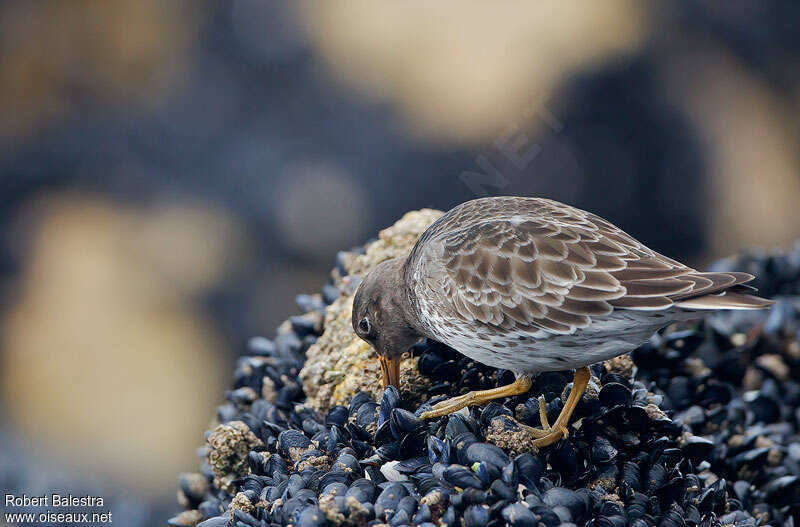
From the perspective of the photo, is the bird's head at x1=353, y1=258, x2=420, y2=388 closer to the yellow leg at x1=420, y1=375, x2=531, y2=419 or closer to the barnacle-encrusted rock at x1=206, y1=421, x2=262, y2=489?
the yellow leg at x1=420, y1=375, x2=531, y2=419

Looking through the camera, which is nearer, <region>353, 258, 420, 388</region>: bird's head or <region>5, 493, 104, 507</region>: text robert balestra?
<region>353, 258, 420, 388</region>: bird's head

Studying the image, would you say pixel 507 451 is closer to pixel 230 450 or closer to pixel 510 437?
pixel 510 437

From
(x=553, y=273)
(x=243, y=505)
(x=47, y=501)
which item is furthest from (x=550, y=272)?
(x=47, y=501)

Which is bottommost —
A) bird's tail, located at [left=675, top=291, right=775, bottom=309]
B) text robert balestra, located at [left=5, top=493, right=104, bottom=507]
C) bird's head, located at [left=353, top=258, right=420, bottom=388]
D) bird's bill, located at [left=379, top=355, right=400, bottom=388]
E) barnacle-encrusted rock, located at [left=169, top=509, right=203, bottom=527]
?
barnacle-encrusted rock, located at [left=169, top=509, right=203, bottom=527]

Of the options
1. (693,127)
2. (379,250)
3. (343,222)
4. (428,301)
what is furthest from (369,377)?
(693,127)

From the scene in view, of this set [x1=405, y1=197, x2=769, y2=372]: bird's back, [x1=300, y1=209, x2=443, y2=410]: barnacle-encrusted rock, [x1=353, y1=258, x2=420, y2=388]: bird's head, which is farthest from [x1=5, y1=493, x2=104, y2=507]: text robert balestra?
[x1=405, y1=197, x2=769, y2=372]: bird's back

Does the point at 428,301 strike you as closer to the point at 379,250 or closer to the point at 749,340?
the point at 379,250
